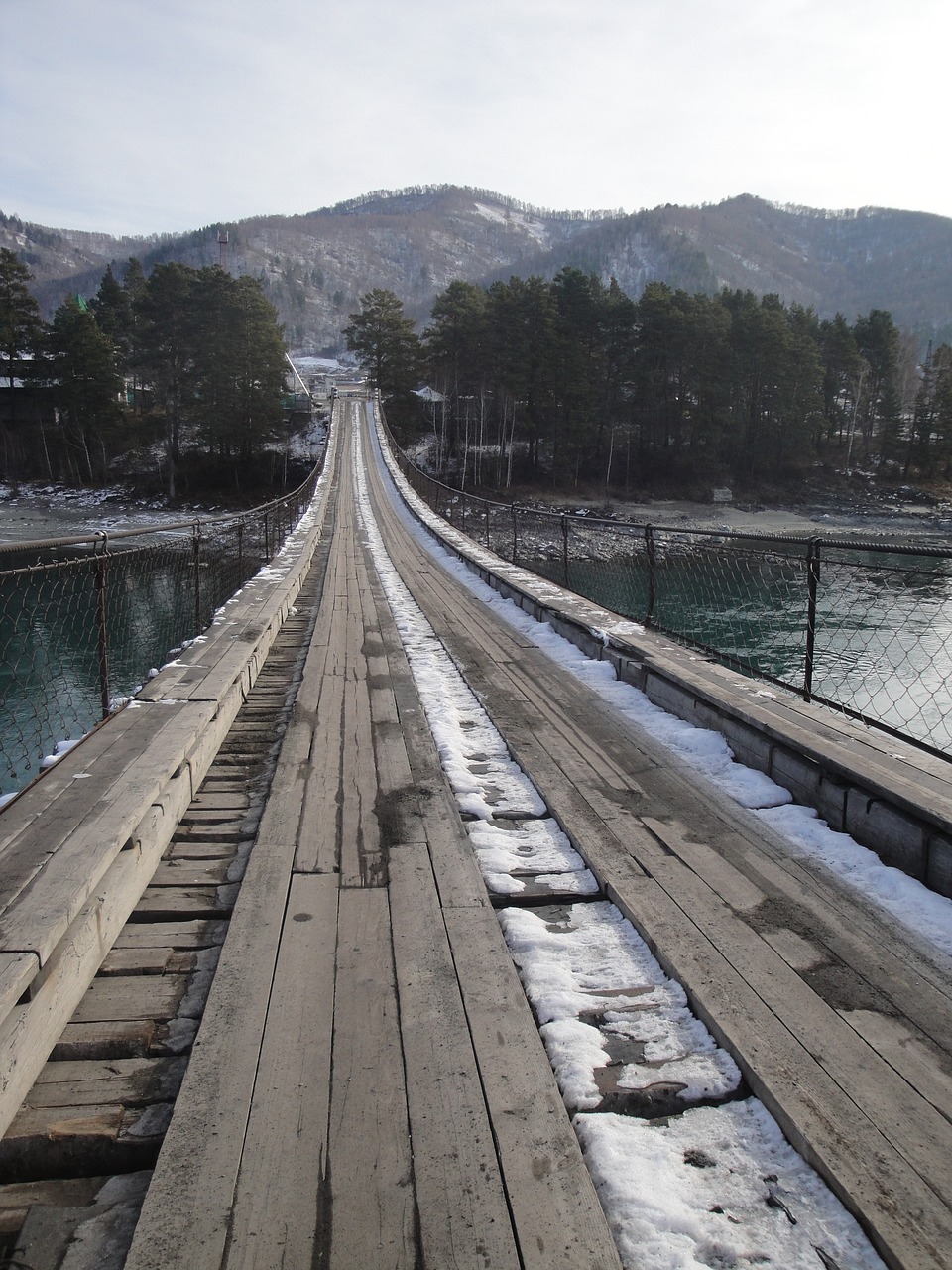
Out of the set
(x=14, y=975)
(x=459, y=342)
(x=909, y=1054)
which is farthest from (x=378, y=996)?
(x=459, y=342)

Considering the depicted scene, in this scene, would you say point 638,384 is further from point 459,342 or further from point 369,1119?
point 369,1119

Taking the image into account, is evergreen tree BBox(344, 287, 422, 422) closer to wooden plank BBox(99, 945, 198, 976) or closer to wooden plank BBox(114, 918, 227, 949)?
wooden plank BBox(114, 918, 227, 949)

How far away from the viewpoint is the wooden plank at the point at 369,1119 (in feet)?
4.07

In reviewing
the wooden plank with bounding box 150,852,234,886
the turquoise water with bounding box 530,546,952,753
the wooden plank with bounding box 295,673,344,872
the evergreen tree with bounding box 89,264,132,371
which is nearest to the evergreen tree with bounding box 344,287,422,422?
the evergreen tree with bounding box 89,264,132,371

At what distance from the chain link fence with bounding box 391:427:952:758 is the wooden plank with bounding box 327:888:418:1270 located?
2.35 m

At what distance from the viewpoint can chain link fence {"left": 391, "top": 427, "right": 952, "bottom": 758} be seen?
259 inches

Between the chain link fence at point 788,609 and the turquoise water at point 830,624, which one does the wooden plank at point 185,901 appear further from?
the turquoise water at point 830,624

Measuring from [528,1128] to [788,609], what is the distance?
19.0 metres

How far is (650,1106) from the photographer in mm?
1594

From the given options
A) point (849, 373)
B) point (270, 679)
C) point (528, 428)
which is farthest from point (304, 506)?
point (849, 373)

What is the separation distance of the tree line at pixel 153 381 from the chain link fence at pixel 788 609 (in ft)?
46.6

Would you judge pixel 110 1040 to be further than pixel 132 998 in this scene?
No

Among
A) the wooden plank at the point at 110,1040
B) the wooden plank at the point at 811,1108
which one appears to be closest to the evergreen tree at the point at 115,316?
the wooden plank at the point at 110,1040

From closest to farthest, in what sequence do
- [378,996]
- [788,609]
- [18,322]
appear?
[378,996], [788,609], [18,322]
